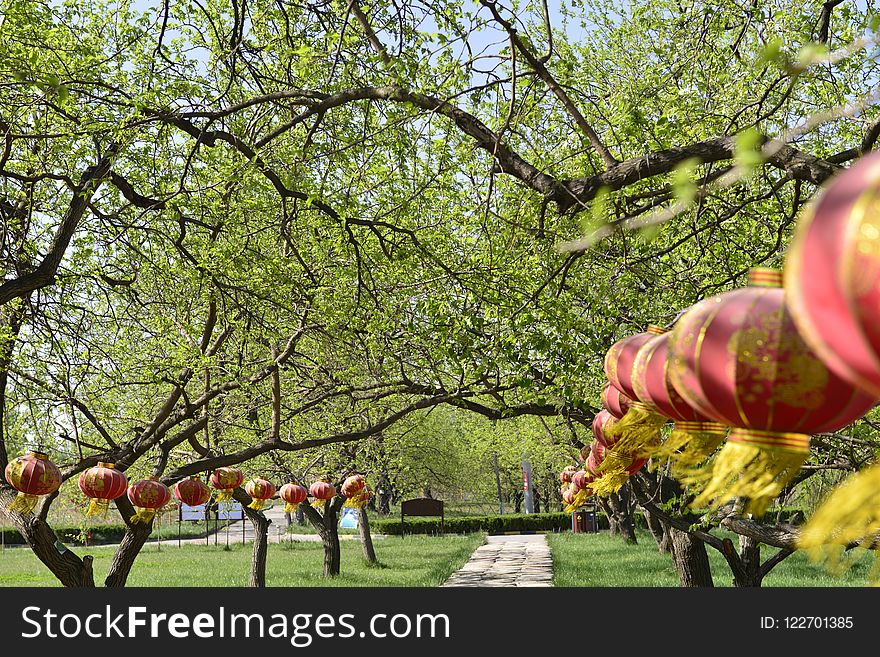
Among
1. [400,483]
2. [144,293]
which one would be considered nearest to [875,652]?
[144,293]

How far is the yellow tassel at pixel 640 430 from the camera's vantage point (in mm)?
3076

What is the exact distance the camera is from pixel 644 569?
18297 mm

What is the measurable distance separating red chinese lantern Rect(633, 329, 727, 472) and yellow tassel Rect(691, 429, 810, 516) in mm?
196

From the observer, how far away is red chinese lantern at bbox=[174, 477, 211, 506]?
9730mm

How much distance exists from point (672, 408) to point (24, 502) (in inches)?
262

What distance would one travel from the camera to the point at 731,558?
354 inches

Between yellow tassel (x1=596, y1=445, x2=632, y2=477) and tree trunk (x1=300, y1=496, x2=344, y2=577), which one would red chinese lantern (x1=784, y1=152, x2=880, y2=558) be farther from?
tree trunk (x1=300, y1=496, x2=344, y2=577)

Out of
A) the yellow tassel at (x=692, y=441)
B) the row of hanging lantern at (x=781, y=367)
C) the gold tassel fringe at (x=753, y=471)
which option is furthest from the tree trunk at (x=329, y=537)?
the gold tassel fringe at (x=753, y=471)

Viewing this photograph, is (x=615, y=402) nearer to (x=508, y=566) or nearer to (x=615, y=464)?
(x=615, y=464)

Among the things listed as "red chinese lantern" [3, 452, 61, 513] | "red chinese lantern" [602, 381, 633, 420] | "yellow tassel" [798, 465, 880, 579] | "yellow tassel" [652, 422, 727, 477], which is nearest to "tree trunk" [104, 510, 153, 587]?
"red chinese lantern" [3, 452, 61, 513]

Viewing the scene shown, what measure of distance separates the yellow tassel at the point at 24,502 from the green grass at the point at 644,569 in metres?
10.6

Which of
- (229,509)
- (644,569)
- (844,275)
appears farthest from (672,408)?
(644,569)

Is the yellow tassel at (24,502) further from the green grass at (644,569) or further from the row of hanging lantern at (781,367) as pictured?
the green grass at (644,569)

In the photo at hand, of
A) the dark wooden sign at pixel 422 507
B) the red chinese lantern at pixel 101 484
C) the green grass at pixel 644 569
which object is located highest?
the red chinese lantern at pixel 101 484
